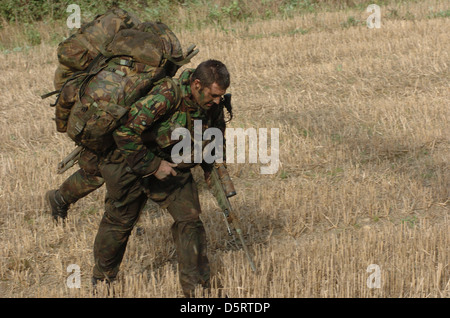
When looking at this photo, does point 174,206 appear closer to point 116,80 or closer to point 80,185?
point 116,80

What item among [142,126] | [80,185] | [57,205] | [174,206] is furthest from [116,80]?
[57,205]

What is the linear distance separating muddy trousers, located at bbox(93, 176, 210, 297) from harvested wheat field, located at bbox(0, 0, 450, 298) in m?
0.24

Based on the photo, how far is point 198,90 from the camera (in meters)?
4.20

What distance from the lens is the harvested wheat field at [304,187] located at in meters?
4.86

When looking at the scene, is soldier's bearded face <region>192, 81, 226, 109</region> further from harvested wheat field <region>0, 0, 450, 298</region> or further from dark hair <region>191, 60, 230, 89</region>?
harvested wheat field <region>0, 0, 450, 298</region>

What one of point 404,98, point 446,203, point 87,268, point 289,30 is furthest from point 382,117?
point 289,30

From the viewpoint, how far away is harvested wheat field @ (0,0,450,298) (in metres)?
4.86

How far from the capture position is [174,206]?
453cm

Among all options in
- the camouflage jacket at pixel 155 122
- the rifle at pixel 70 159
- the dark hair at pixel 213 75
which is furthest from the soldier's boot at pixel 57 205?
the dark hair at pixel 213 75

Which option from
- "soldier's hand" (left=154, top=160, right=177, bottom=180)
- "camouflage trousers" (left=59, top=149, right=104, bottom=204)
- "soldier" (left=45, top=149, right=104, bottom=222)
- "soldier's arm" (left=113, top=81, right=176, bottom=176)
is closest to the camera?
"soldier's arm" (left=113, top=81, right=176, bottom=176)

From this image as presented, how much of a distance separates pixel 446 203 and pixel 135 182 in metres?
3.24

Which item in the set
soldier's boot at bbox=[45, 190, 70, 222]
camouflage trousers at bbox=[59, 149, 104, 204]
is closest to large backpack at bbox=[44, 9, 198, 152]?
camouflage trousers at bbox=[59, 149, 104, 204]

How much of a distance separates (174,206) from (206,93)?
2.79 feet

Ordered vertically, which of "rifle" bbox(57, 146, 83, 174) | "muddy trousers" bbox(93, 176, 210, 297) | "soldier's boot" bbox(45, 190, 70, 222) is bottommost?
"muddy trousers" bbox(93, 176, 210, 297)
